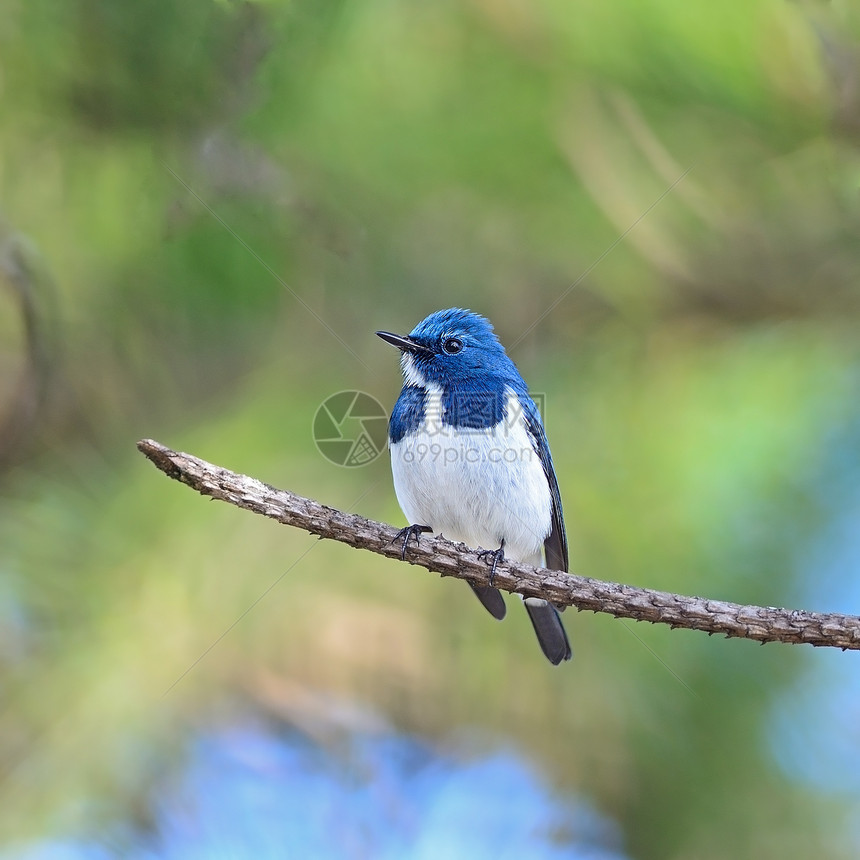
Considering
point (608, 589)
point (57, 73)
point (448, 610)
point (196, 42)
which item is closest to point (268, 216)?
point (196, 42)

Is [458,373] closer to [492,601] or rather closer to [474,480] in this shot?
[474,480]

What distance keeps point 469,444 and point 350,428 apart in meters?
0.49

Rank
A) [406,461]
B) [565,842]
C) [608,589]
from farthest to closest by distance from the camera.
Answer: [406,461] → [565,842] → [608,589]

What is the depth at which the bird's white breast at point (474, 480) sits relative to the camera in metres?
2.95

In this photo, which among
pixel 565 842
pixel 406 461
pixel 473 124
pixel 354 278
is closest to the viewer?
pixel 565 842

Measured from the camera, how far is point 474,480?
3.08 meters

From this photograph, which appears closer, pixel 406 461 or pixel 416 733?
pixel 416 733

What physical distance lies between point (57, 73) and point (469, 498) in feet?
5.77

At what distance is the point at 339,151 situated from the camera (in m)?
2.42

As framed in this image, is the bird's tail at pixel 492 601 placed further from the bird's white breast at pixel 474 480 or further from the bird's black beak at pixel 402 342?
the bird's black beak at pixel 402 342

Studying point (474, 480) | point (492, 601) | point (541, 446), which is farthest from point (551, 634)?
A: point (541, 446)

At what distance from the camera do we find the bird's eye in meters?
3.21

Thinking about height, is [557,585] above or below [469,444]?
below

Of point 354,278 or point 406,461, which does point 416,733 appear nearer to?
point 406,461
